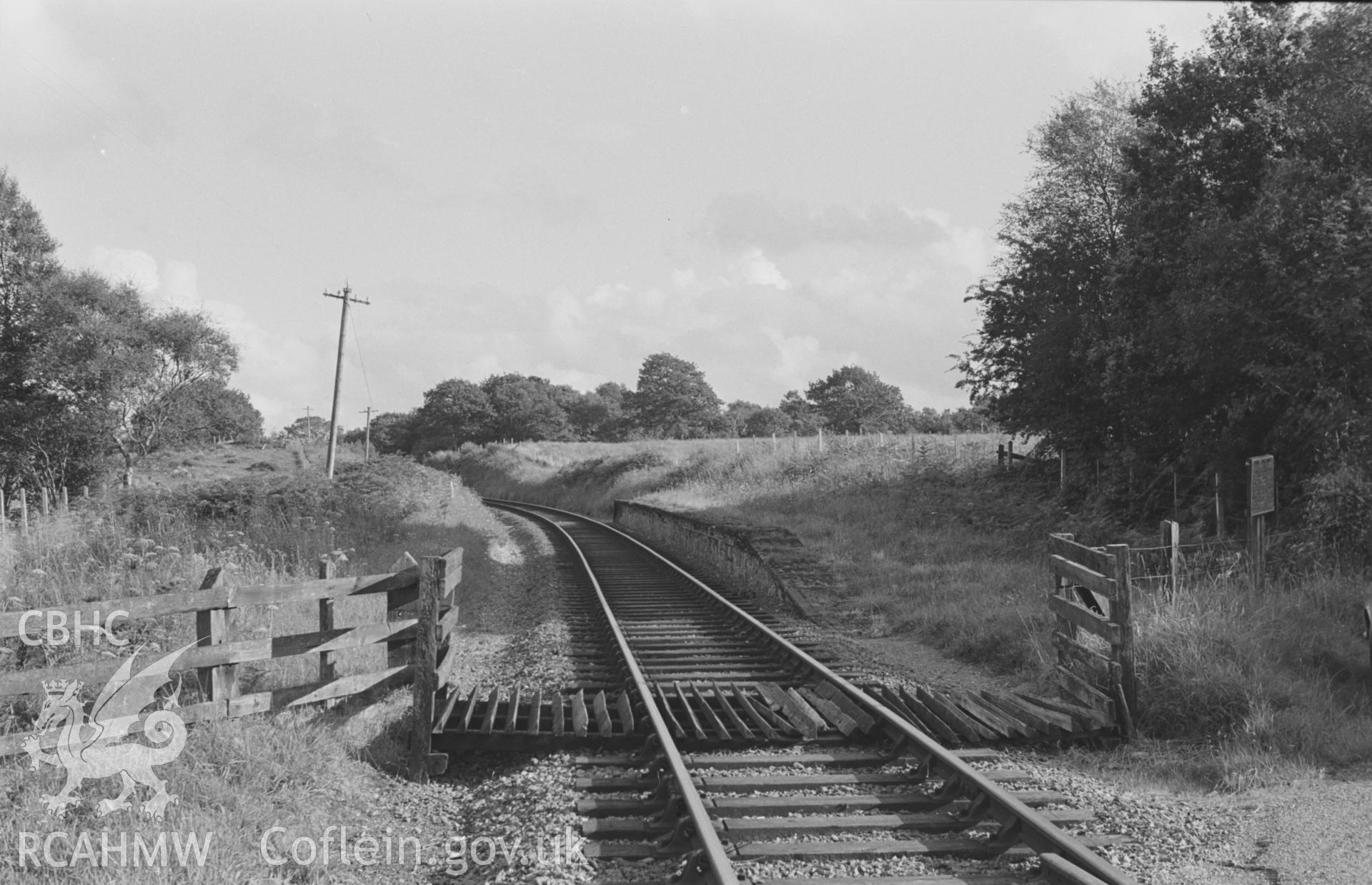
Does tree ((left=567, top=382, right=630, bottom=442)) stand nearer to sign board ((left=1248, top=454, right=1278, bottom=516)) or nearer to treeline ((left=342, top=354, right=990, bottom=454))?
treeline ((left=342, top=354, right=990, bottom=454))

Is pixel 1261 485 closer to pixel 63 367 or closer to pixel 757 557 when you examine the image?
pixel 757 557

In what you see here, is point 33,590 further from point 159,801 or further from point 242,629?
point 159,801

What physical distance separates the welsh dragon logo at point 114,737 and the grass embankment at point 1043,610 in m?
5.70

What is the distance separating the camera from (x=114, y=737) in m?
4.88

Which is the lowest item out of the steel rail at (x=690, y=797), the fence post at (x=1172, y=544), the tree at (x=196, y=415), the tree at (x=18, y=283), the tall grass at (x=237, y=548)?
the steel rail at (x=690, y=797)

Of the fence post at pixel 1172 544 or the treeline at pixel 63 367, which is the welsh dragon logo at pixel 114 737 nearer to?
the fence post at pixel 1172 544

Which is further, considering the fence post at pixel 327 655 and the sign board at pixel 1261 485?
the sign board at pixel 1261 485

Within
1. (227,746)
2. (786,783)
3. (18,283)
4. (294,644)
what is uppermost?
(18,283)

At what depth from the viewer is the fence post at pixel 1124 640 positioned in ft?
21.4

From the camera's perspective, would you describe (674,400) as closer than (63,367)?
No

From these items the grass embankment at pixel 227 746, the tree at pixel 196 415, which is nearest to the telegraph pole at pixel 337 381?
the tree at pixel 196 415

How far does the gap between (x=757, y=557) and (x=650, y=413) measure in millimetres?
79955

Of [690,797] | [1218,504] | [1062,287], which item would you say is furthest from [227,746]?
[1062,287]

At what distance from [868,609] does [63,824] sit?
9389 millimetres
